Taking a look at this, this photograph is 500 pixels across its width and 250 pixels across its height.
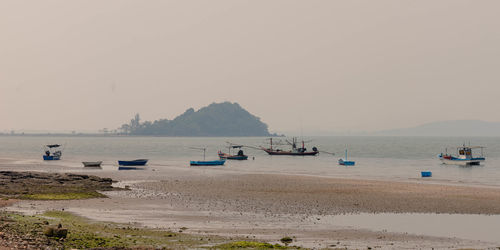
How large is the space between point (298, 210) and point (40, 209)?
60.7 feet

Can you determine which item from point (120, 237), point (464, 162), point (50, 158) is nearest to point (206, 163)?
point (50, 158)

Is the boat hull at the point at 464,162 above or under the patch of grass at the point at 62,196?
above

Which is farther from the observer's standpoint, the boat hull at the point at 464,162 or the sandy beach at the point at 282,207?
the boat hull at the point at 464,162

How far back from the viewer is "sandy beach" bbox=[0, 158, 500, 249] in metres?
26.9

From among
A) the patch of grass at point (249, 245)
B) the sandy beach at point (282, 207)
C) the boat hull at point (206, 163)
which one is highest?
the boat hull at point (206, 163)

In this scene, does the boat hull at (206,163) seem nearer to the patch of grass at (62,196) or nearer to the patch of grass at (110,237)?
the patch of grass at (62,196)

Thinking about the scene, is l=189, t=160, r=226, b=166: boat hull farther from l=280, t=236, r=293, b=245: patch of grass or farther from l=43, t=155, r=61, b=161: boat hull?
l=280, t=236, r=293, b=245: patch of grass

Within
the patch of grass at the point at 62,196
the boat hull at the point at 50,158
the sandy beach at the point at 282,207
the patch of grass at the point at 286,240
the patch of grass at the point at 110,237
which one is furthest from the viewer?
the boat hull at the point at 50,158

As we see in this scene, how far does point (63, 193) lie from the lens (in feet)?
146

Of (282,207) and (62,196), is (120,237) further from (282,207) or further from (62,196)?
(62,196)

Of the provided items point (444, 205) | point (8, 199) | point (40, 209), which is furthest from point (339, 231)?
point (8, 199)

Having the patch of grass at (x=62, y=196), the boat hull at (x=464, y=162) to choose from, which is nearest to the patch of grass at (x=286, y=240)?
the patch of grass at (x=62, y=196)

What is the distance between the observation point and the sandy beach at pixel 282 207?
26.9 metres

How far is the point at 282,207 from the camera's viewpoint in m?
39.2
